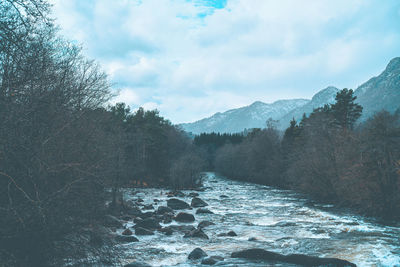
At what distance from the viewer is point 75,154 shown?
12.9m

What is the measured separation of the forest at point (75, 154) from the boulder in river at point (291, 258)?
7.10 metres

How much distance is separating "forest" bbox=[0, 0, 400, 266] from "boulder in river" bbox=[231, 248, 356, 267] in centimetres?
710

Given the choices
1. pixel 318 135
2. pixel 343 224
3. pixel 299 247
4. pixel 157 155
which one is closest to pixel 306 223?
pixel 343 224

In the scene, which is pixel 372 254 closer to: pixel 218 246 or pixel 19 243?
pixel 218 246

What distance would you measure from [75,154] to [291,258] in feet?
35.4

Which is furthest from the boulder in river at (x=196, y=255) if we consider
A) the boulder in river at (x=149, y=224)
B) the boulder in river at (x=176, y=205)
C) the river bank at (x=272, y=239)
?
the boulder in river at (x=176, y=205)

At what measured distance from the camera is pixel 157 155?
6738 centimetres

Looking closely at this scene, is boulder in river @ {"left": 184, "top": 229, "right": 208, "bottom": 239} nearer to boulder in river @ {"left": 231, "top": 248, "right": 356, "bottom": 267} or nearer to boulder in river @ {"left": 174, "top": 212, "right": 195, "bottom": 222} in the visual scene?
boulder in river @ {"left": 231, "top": 248, "right": 356, "bottom": 267}

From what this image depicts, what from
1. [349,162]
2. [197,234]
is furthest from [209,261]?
[349,162]

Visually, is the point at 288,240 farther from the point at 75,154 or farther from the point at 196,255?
the point at 75,154

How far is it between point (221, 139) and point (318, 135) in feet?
313

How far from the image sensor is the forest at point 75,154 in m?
7.32

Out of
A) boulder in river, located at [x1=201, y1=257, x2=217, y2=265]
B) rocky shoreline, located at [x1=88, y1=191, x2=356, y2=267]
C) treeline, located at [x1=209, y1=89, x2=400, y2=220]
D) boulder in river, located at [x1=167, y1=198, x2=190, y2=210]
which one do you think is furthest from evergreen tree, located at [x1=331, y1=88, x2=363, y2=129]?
boulder in river, located at [x1=201, y1=257, x2=217, y2=265]

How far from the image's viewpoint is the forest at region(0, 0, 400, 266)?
7.32 metres
